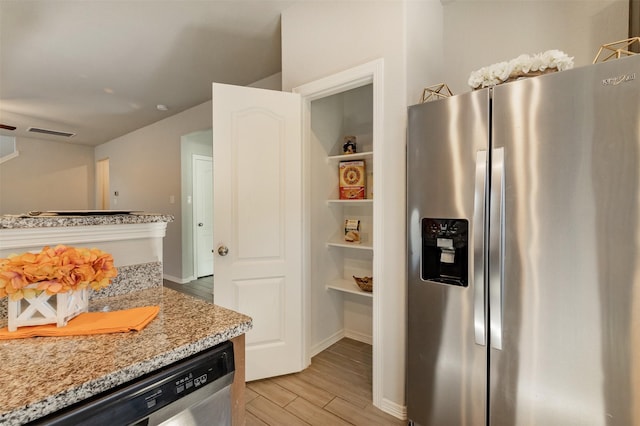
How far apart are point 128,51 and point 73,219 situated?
247 centimetres

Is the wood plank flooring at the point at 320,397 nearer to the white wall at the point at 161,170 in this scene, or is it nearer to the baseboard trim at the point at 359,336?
the baseboard trim at the point at 359,336

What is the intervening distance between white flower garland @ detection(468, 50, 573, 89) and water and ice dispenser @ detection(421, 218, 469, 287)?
671 mm

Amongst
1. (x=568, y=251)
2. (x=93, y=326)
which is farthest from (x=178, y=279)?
(x=568, y=251)

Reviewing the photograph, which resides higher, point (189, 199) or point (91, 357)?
point (189, 199)

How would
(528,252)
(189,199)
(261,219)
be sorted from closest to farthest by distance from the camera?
1. (528,252)
2. (261,219)
3. (189,199)

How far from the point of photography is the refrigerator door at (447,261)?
1.34 m

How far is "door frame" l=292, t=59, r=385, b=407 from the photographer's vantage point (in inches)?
69.6

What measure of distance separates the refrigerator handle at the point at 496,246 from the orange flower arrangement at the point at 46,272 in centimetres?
148

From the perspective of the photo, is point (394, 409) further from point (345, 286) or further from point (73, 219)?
point (73, 219)

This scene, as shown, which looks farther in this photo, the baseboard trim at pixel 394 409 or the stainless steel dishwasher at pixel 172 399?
the baseboard trim at pixel 394 409

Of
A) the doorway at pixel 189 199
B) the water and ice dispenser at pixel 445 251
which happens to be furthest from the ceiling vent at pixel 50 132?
the water and ice dispenser at pixel 445 251

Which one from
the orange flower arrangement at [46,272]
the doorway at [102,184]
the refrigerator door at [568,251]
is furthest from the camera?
the doorway at [102,184]

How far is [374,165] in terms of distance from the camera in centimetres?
180

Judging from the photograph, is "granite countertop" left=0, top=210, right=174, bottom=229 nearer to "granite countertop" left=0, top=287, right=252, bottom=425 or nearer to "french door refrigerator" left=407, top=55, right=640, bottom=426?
"granite countertop" left=0, top=287, right=252, bottom=425
